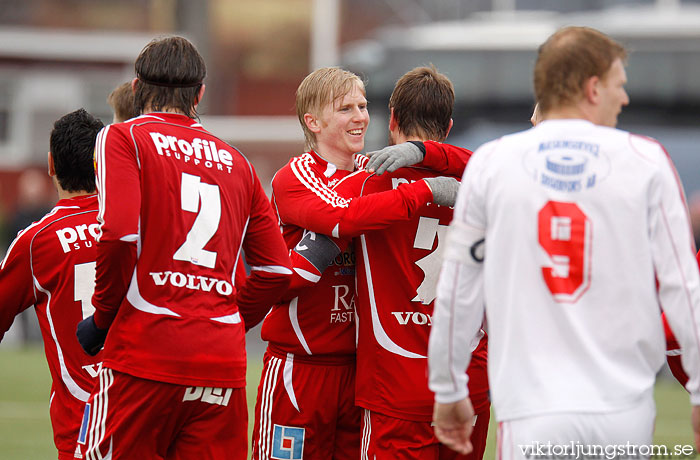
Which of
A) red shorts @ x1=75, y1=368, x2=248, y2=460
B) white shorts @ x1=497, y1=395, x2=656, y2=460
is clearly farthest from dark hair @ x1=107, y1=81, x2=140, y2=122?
white shorts @ x1=497, y1=395, x2=656, y2=460

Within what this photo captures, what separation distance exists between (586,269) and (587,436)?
0.52 metres

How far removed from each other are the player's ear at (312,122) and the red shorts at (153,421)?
1451mm

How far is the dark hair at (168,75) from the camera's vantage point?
3938 millimetres

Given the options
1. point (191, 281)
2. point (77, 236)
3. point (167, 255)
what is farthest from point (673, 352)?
point (77, 236)

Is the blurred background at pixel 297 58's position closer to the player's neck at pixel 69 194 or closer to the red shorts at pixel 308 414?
the red shorts at pixel 308 414

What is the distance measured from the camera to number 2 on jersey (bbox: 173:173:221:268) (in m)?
3.80

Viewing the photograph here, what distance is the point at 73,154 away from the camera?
14.6ft

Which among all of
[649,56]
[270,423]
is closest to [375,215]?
[270,423]

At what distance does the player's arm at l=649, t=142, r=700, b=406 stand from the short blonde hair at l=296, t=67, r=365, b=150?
77.4 inches

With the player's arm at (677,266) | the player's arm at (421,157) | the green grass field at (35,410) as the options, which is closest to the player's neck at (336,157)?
the player's arm at (421,157)

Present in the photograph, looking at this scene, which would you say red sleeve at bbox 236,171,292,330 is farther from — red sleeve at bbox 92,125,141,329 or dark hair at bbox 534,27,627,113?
dark hair at bbox 534,27,627,113

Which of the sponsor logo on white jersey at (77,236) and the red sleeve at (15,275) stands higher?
the sponsor logo on white jersey at (77,236)

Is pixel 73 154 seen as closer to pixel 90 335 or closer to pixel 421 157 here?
pixel 90 335

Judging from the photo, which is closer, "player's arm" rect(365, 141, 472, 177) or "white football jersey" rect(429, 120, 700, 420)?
"white football jersey" rect(429, 120, 700, 420)
